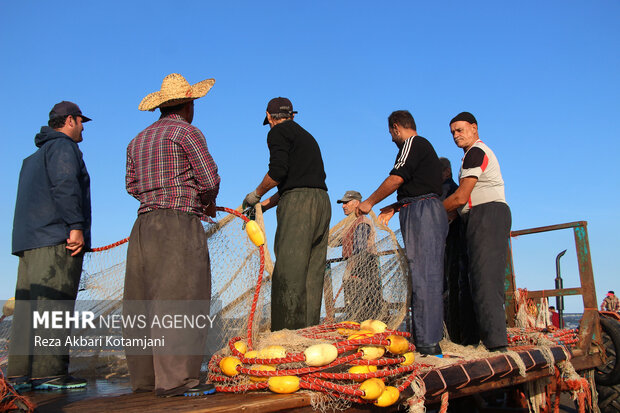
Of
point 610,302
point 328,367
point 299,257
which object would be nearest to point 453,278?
point 299,257

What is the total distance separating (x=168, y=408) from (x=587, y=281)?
4409 millimetres

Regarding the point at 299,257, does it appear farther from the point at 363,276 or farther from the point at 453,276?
the point at 453,276

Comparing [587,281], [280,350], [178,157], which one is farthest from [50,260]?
[587,281]

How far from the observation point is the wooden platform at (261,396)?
2.48 metres

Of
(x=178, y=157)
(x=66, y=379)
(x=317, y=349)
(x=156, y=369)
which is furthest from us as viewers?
(x=66, y=379)

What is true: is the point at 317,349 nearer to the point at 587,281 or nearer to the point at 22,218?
the point at 22,218

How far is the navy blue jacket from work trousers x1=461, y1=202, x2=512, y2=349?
10.1 ft

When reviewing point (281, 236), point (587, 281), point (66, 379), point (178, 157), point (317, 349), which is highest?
point (178, 157)

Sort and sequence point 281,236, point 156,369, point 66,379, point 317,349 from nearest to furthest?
point 317,349, point 156,369, point 66,379, point 281,236

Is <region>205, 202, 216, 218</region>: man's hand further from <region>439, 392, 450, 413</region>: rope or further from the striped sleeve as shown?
<region>439, 392, 450, 413</region>: rope

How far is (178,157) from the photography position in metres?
3.34

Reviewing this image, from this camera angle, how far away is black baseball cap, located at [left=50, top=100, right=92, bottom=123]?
418 cm

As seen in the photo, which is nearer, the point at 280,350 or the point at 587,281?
the point at 280,350

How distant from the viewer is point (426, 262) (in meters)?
4.14
